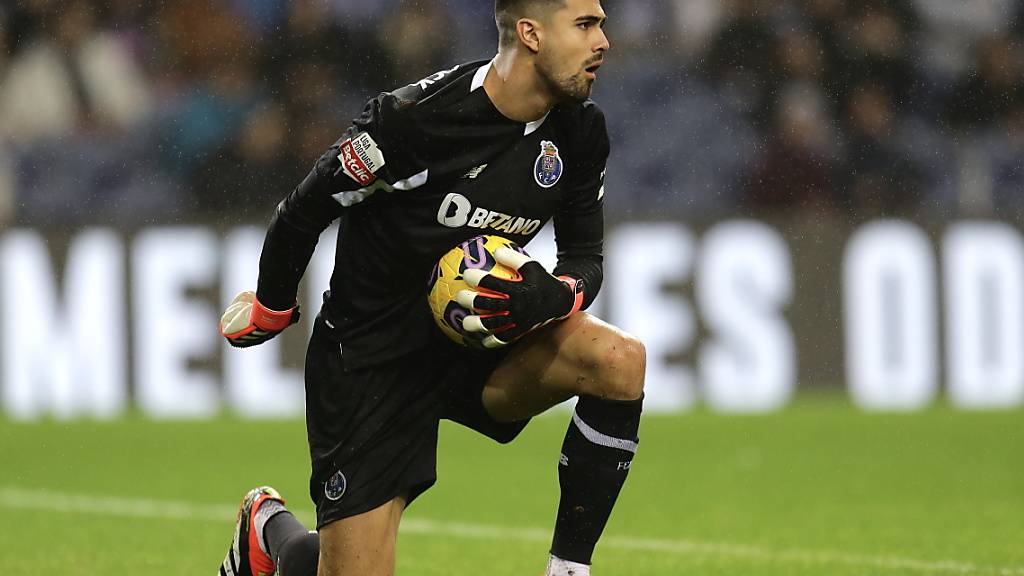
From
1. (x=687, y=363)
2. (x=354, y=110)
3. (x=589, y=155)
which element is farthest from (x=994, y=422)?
(x=589, y=155)

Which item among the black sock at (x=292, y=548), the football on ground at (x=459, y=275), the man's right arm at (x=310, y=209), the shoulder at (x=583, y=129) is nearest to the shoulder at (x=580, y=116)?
the shoulder at (x=583, y=129)

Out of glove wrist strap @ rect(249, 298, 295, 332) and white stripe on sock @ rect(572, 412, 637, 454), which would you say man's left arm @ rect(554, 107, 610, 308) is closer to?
white stripe on sock @ rect(572, 412, 637, 454)

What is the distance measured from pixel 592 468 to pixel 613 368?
28 centimetres

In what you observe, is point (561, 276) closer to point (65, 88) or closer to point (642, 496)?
point (642, 496)

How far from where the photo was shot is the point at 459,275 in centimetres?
444

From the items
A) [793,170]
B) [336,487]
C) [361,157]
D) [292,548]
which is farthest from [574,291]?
[793,170]

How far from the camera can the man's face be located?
4438mm

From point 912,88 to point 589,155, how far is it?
8851 mm

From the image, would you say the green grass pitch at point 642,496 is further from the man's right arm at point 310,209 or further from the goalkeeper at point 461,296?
the man's right arm at point 310,209

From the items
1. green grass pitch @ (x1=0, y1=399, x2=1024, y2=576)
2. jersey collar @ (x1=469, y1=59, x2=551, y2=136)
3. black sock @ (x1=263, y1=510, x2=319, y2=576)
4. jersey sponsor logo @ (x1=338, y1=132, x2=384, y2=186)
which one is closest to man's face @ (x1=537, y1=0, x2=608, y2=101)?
jersey collar @ (x1=469, y1=59, x2=551, y2=136)

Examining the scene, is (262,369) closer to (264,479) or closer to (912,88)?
(264,479)

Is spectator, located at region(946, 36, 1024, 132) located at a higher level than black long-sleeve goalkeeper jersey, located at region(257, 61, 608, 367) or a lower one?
lower

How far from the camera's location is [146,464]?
30.2 ft

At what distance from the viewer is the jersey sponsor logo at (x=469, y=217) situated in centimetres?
456
